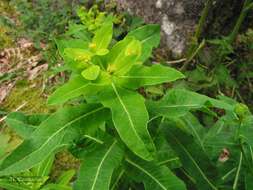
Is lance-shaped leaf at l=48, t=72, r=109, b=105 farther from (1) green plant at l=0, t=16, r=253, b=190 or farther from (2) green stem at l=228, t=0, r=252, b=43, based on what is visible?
(2) green stem at l=228, t=0, r=252, b=43

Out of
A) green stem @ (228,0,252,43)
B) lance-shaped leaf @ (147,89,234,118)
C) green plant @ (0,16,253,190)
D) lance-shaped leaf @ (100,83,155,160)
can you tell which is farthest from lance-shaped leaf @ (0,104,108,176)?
green stem @ (228,0,252,43)

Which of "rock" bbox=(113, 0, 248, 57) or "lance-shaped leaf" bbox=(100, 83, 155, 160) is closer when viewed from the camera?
"lance-shaped leaf" bbox=(100, 83, 155, 160)

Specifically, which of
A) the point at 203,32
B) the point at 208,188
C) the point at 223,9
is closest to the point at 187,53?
the point at 203,32

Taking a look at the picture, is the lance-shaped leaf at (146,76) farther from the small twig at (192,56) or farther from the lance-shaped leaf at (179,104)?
the small twig at (192,56)

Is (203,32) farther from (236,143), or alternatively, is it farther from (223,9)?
(236,143)

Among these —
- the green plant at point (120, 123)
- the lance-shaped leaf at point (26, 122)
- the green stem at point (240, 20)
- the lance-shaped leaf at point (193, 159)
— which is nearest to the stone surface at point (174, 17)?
the green stem at point (240, 20)

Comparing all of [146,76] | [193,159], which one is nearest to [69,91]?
[146,76]

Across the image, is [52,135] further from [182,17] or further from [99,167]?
[182,17]
